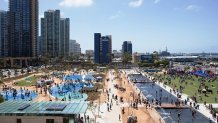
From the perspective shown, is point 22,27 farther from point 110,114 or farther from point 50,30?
point 110,114

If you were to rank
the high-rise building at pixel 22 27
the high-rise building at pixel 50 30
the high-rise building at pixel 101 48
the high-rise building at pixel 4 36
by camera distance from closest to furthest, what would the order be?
the high-rise building at pixel 22 27 < the high-rise building at pixel 4 36 < the high-rise building at pixel 101 48 < the high-rise building at pixel 50 30

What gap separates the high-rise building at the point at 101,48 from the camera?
559 ft

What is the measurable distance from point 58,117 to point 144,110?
17704 mm

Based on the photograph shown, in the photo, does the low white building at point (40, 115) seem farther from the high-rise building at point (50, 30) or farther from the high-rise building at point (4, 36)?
the high-rise building at point (50, 30)

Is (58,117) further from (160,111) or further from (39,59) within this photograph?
(39,59)

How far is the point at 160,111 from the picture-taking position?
136ft

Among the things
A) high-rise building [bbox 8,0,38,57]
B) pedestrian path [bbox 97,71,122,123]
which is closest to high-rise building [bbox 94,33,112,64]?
high-rise building [bbox 8,0,38,57]

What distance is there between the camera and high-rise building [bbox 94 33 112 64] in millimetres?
170375

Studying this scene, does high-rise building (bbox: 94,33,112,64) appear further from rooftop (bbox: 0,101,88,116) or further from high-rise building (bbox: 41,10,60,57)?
rooftop (bbox: 0,101,88,116)

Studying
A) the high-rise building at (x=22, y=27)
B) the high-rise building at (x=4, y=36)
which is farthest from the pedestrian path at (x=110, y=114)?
the high-rise building at (x=4, y=36)

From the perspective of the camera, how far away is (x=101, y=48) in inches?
6791

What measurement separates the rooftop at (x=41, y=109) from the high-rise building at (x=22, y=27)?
4630 inches

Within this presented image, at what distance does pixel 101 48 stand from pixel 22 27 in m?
47.3

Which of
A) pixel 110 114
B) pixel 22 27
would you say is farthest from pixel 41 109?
pixel 22 27
